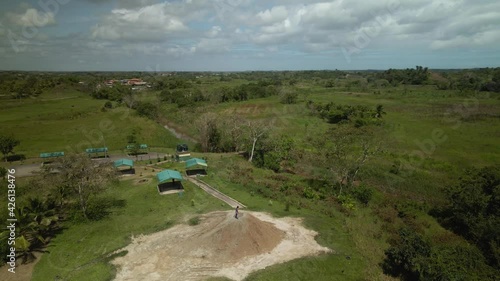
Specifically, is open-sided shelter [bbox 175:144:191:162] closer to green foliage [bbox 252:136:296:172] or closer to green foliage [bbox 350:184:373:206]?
green foliage [bbox 252:136:296:172]

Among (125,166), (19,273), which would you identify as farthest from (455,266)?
(125,166)

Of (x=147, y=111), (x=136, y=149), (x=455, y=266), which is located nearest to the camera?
(x=455, y=266)

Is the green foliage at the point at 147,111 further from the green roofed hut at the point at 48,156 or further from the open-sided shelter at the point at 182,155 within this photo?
the green roofed hut at the point at 48,156

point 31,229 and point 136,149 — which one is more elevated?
point 136,149

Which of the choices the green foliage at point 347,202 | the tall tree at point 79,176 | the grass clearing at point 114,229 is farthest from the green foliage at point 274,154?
the tall tree at point 79,176

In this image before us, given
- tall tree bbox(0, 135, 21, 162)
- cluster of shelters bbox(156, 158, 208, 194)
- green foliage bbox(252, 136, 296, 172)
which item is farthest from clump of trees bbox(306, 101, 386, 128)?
tall tree bbox(0, 135, 21, 162)

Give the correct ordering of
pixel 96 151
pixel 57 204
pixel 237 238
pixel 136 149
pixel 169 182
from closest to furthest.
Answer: pixel 237 238 < pixel 57 204 < pixel 169 182 < pixel 96 151 < pixel 136 149

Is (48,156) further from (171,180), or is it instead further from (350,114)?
(350,114)
